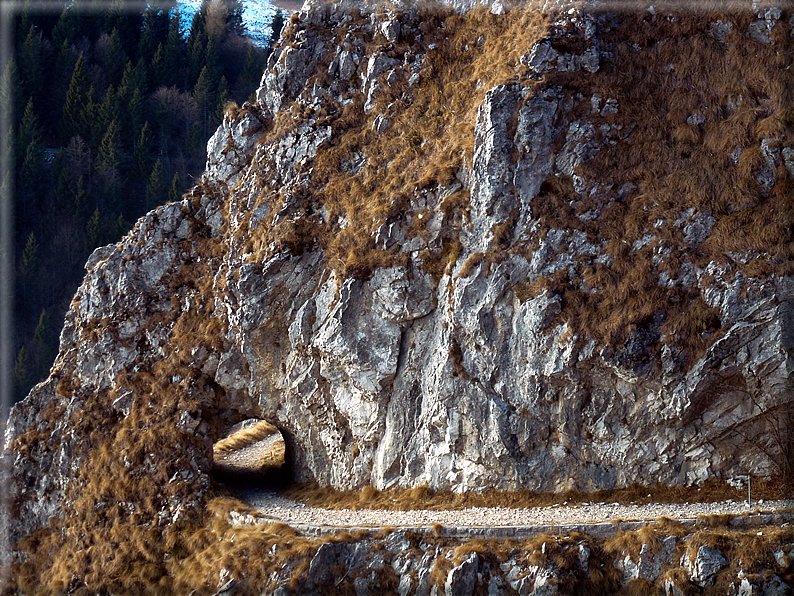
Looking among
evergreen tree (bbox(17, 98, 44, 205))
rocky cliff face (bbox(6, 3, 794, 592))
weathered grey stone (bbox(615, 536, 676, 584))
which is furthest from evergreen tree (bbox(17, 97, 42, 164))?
weathered grey stone (bbox(615, 536, 676, 584))

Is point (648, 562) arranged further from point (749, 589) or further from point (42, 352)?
point (42, 352)

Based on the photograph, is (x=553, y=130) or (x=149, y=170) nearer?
(x=553, y=130)

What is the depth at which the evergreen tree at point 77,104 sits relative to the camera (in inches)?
2749

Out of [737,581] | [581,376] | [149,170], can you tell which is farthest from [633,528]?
[149,170]

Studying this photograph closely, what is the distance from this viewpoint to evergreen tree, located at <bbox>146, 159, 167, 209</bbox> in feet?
229

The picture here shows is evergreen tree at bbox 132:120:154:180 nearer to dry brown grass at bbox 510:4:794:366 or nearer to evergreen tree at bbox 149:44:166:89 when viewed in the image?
evergreen tree at bbox 149:44:166:89

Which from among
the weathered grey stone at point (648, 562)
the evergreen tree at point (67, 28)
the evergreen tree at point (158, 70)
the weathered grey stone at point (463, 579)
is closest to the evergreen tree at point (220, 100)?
the evergreen tree at point (158, 70)

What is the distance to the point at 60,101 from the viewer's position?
2891 inches

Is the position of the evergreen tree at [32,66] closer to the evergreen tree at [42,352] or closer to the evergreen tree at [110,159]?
the evergreen tree at [110,159]

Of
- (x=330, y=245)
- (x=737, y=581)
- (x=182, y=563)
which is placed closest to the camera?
(x=737, y=581)

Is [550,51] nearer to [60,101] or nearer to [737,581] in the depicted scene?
[737,581]

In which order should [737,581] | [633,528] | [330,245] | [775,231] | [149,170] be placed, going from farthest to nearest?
1. [149,170]
2. [330,245]
3. [775,231]
4. [633,528]
5. [737,581]

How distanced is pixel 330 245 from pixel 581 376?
1185 centimetres

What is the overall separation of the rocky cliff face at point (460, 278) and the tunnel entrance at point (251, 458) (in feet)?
Answer: 8.95
